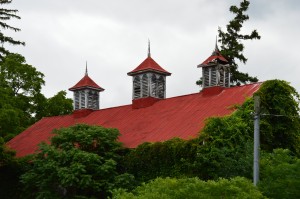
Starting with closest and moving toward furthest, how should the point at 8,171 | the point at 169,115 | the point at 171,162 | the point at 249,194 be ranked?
the point at 249,194 < the point at 171,162 < the point at 169,115 < the point at 8,171

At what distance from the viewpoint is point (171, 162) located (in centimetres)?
3638

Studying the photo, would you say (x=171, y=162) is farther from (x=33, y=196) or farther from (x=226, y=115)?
(x=33, y=196)

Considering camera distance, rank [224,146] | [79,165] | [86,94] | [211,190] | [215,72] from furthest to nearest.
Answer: [86,94] < [215,72] < [79,165] < [224,146] < [211,190]

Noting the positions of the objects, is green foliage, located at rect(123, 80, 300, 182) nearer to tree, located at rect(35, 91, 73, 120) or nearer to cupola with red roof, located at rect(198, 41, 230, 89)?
cupola with red roof, located at rect(198, 41, 230, 89)

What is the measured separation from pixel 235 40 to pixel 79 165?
87.7ft

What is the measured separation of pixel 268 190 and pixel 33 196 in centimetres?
2059

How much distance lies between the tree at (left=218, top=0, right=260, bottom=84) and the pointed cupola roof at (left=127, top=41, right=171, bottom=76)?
41.4 ft

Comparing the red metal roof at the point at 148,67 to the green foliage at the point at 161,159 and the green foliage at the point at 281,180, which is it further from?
the green foliage at the point at 281,180

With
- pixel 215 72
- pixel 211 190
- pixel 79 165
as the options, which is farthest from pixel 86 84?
pixel 211 190

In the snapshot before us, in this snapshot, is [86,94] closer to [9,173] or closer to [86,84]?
[86,84]

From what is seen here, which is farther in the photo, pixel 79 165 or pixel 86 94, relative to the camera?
pixel 86 94

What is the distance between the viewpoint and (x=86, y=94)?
A: 168ft

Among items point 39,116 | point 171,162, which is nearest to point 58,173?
point 171,162

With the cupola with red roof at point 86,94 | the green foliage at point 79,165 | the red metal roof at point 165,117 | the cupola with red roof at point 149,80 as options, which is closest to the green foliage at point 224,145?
the red metal roof at point 165,117
